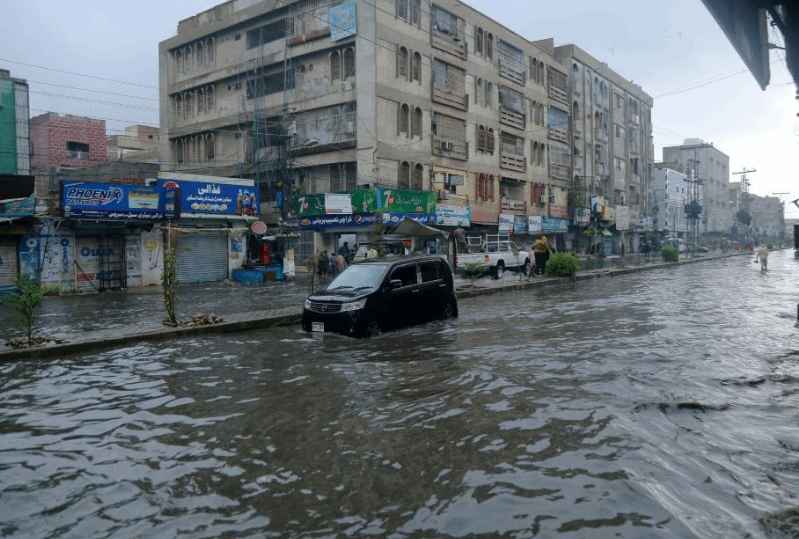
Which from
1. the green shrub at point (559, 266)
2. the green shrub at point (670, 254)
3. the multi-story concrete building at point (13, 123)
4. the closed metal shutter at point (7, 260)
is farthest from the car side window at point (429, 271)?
the green shrub at point (670, 254)

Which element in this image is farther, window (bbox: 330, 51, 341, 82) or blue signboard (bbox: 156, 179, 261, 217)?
window (bbox: 330, 51, 341, 82)

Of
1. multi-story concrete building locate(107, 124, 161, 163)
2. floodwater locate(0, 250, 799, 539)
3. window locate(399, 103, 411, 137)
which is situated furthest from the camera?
multi-story concrete building locate(107, 124, 161, 163)

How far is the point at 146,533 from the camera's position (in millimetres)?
4047

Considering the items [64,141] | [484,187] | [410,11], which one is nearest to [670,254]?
[484,187]

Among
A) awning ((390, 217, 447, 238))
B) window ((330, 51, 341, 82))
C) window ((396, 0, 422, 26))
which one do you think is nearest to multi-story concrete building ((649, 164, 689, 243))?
window ((396, 0, 422, 26))

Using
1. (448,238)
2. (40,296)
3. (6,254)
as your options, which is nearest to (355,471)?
(40,296)

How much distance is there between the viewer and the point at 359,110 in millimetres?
33438

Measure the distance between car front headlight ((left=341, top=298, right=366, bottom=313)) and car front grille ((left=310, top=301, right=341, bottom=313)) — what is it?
13 centimetres

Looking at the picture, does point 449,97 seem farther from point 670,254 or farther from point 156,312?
point 156,312

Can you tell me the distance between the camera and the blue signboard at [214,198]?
27516 millimetres

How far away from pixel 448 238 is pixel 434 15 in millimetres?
13827

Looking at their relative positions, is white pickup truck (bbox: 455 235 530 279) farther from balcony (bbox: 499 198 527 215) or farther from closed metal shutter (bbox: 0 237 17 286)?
closed metal shutter (bbox: 0 237 17 286)

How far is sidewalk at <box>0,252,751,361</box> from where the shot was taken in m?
11.6

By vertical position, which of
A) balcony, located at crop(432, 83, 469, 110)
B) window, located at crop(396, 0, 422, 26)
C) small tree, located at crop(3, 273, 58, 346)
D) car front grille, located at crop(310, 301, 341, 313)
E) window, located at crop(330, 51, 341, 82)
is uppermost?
window, located at crop(396, 0, 422, 26)
